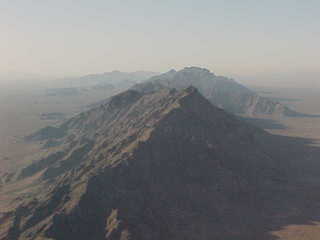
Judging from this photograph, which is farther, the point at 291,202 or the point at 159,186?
the point at 291,202

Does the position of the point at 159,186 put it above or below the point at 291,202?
above

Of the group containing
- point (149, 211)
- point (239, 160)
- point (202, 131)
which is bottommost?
point (149, 211)

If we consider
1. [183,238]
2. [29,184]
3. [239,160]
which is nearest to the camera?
[183,238]

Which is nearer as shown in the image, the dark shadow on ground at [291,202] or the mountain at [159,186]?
the mountain at [159,186]

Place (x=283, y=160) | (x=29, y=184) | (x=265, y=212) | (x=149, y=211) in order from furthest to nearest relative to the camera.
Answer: (x=283, y=160)
(x=29, y=184)
(x=265, y=212)
(x=149, y=211)

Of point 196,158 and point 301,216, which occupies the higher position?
point 196,158

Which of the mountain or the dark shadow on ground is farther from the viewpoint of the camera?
the dark shadow on ground

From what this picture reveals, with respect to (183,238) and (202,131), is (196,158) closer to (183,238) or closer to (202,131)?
(202,131)

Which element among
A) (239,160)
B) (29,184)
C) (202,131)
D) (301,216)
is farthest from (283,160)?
(29,184)
